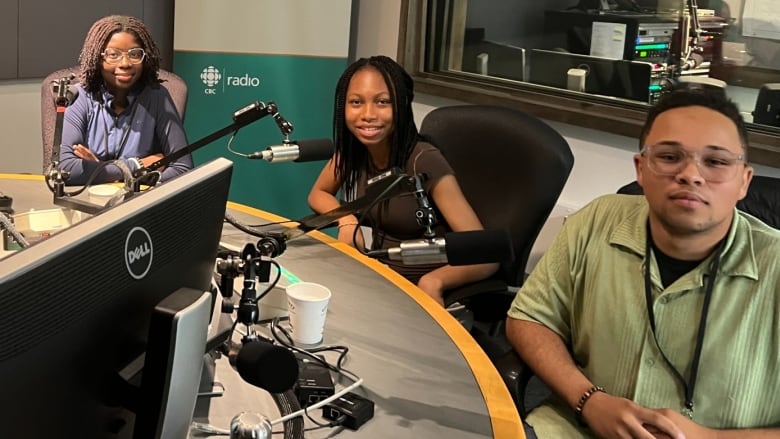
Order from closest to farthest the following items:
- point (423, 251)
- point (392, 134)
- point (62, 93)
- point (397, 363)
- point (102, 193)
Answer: point (423, 251) < point (397, 363) < point (62, 93) < point (102, 193) < point (392, 134)

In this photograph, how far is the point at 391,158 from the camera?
236 cm

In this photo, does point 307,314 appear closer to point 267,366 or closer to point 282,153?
point 282,153

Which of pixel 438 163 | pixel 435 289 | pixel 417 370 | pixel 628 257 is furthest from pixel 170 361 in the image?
pixel 438 163

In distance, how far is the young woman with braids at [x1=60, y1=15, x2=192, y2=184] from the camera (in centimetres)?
260

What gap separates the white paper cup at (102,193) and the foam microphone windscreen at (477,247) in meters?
1.12

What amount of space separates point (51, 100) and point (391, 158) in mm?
1171

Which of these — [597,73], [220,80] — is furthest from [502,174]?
[220,80]

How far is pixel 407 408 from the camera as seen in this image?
49.8 inches

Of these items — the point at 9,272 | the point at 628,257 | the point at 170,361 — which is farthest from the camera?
the point at 628,257

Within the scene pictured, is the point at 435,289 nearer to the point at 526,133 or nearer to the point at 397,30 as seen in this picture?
the point at 526,133

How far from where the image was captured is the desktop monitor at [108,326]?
69 centimetres

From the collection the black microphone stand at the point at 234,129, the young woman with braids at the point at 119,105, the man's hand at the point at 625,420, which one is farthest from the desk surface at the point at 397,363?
the young woman with braids at the point at 119,105

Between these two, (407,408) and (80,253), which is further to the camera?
(407,408)

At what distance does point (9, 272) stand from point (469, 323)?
5.14 feet
